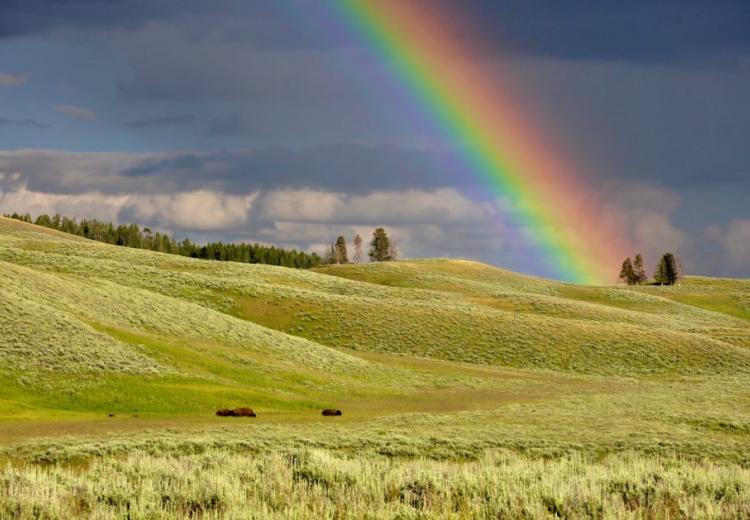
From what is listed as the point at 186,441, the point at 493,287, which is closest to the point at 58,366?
the point at 186,441

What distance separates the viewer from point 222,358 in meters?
58.1

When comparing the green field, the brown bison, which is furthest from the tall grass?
the brown bison

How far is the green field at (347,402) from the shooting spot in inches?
756

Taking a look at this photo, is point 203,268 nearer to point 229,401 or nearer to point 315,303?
point 315,303

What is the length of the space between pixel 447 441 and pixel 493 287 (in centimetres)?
12572

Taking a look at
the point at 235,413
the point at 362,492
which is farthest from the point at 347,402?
the point at 362,492

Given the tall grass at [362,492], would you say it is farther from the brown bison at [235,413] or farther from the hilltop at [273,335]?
the hilltop at [273,335]

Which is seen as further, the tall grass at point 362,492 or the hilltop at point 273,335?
the hilltop at point 273,335

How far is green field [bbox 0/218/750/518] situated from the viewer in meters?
19.2

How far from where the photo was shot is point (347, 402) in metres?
52.0

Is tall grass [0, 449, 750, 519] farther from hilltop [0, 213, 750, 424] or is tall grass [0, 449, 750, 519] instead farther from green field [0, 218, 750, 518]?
hilltop [0, 213, 750, 424]

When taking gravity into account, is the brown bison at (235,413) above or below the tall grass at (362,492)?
below

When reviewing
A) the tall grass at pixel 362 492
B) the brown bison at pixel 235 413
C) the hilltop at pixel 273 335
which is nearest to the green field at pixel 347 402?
the tall grass at pixel 362 492

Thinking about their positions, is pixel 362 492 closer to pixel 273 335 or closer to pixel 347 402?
pixel 347 402
